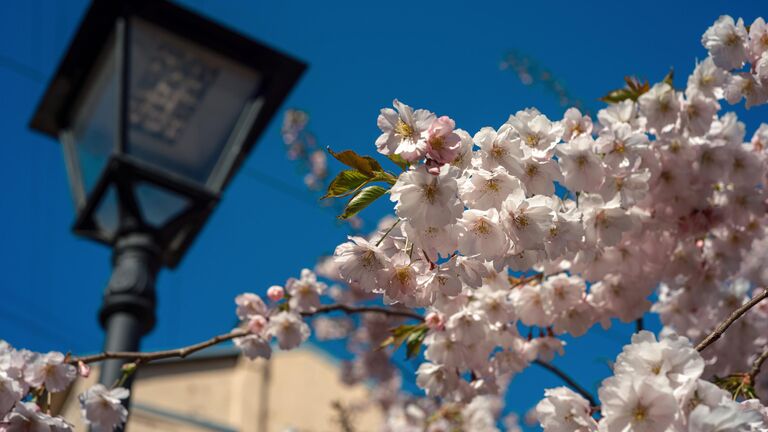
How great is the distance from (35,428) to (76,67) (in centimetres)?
166

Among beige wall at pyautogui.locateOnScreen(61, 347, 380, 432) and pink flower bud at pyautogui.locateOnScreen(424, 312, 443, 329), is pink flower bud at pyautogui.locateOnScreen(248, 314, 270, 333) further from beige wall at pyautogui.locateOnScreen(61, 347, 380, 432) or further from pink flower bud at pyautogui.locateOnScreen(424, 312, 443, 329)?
beige wall at pyautogui.locateOnScreen(61, 347, 380, 432)

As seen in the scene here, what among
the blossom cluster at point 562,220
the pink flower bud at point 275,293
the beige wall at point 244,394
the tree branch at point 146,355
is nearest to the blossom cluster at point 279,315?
the pink flower bud at point 275,293

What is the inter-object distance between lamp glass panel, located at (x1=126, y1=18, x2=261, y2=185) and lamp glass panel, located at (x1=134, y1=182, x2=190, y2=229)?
0.33ft

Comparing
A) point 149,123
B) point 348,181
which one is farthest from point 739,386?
point 149,123

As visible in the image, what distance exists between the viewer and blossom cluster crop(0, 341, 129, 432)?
5.70ft

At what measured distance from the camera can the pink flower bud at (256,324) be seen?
2.29 metres

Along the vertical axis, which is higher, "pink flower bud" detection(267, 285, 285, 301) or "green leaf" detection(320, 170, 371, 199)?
"pink flower bud" detection(267, 285, 285, 301)

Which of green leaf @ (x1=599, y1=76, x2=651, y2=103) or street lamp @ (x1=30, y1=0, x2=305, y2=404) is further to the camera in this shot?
street lamp @ (x1=30, y1=0, x2=305, y2=404)

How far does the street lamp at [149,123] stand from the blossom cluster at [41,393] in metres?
0.28

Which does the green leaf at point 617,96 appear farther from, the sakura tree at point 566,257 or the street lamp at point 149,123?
the street lamp at point 149,123

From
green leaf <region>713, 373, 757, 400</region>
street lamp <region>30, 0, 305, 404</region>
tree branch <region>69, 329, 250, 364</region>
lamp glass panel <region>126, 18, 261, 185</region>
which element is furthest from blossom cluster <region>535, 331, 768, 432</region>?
lamp glass panel <region>126, 18, 261, 185</region>

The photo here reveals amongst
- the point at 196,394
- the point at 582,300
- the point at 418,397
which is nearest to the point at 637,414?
the point at 582,300

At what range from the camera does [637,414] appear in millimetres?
1312

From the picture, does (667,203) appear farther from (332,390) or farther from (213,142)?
(332,390)
